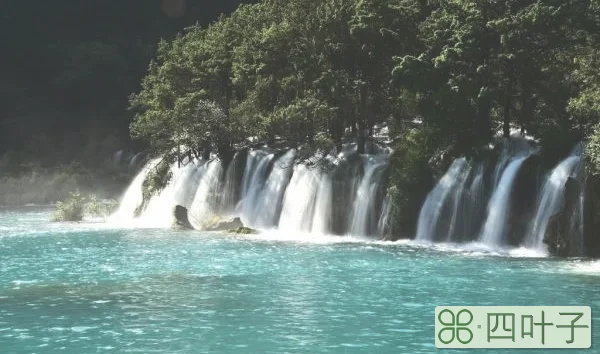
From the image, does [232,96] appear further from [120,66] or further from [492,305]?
[120,66]

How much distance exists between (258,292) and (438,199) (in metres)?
19.0

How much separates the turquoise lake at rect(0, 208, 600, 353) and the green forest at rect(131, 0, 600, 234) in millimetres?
7408

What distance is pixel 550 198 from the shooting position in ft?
124

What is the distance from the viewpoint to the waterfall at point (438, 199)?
42906 mm

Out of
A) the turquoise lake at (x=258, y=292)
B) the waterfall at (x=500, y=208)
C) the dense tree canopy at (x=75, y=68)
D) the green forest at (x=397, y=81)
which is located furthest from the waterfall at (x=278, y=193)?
the dense tree canopy at (x=75, y=68)

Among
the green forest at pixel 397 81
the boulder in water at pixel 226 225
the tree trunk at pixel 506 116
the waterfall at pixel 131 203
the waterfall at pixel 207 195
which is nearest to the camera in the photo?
the green forest at pixel 397 81

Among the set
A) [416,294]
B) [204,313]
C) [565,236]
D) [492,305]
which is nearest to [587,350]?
[492,305]

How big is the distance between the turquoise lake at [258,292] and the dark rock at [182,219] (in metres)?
10.9

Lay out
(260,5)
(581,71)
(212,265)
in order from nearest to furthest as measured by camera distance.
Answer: (212,265) < (581,71) < (260,5)

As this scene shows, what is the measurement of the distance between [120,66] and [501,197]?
98916mm

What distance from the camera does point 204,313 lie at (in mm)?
23250

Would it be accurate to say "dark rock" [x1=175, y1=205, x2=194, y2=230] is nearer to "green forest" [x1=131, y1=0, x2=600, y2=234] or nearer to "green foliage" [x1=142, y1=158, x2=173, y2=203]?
"green forest" [x1=131, y1=0, x2=600, y2=234]

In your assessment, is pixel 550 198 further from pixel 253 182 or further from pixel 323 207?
pixel 253 182

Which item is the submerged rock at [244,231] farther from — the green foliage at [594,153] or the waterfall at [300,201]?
the green foliage at [594,153]
